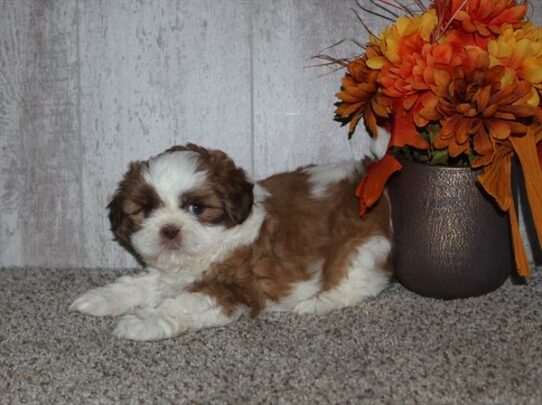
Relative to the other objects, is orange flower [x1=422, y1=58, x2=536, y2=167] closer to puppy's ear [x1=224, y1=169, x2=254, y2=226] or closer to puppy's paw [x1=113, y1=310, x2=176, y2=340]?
puppy's ear [x1=224, y1=169, x2=254, y2=226]

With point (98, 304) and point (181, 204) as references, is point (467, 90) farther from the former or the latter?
point (98, 304)

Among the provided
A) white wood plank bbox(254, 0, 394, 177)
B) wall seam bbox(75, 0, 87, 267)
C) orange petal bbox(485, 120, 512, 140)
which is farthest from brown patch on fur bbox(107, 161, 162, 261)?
orange petal bbox(485, 120, 512, 140)

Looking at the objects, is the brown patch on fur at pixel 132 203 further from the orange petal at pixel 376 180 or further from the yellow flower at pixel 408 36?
the yellow flower at pixel 408 36

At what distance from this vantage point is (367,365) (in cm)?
199

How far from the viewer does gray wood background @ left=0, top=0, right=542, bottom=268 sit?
8.80 ft

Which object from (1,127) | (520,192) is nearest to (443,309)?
(520,192)

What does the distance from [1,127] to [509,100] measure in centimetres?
175

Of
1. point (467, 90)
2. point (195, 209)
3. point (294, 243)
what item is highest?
point (467, 90)

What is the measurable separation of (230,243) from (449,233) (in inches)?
26.8

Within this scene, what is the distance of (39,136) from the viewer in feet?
9.04

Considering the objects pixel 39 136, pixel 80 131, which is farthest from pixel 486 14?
pixel 39 136

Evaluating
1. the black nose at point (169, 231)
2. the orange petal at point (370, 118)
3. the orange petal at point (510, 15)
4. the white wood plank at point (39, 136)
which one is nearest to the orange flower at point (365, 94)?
the orange petal at point (370, 118)

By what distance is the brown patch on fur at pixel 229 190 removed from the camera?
7.66ft

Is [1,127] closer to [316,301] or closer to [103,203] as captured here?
[103,203]
